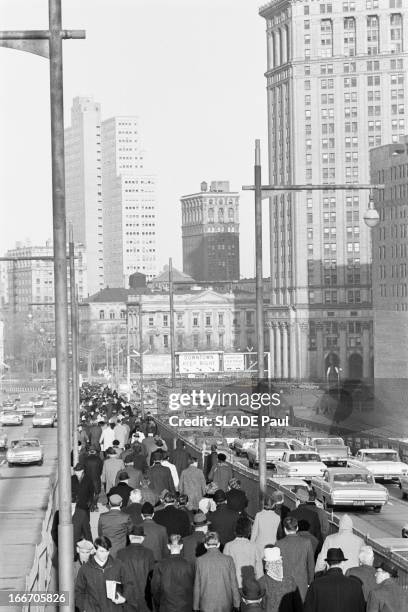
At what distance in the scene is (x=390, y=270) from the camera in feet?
602

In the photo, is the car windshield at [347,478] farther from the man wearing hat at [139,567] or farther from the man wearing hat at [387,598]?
the man wearing hat at [387,598]

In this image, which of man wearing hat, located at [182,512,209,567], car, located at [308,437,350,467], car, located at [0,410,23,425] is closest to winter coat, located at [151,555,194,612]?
man wearing hat, located at [182,512,209,567]

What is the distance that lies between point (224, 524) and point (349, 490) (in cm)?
2008

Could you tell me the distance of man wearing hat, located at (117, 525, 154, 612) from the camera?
1659cm

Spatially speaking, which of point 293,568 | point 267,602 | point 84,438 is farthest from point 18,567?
point 84,438

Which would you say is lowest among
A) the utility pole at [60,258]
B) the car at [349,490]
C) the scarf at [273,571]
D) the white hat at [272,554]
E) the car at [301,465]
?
the car at [301,465]

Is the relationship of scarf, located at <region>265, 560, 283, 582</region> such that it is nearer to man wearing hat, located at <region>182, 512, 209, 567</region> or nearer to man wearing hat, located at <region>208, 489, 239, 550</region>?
man wearing hat, located at <region>182, 512, 209, 567</region>

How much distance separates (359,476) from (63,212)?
26624 millimetres

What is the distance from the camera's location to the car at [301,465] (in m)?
48.2

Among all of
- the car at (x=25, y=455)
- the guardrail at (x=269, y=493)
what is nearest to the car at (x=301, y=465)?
the guardrail at (x=269, y=493)

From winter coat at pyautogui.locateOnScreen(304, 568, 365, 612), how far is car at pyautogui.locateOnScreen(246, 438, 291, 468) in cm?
3929

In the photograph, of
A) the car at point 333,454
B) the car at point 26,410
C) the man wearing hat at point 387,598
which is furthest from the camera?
the car at point 26,410

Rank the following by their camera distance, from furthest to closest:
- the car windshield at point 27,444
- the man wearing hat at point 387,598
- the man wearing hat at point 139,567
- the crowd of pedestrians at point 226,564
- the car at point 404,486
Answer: the car windshield at point 27,444 < the car at point 404,486 < the man wearing hat at point 139,567 < the crowd of pedestrians at point 226,564 < the man wearing hat at point 387,598

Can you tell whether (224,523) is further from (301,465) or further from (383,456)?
(383,456)
